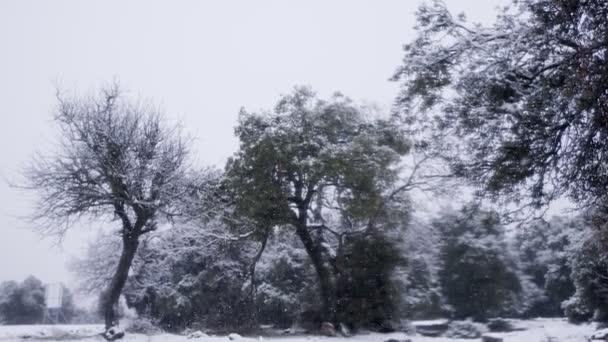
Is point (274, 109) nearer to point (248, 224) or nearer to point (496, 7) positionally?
point (248, 224)

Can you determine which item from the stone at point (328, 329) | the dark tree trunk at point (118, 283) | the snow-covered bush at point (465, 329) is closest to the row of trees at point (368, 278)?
the stone at point (328, 329)

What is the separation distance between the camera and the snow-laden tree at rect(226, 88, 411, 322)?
16.3 metres

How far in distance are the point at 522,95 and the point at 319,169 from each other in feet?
28.1

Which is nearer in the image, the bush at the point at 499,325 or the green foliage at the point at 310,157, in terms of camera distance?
the green foliage at the point at 310,157

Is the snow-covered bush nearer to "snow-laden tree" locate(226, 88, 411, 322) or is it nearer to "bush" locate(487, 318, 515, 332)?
"bush" locate(487, 318, 515, 332)

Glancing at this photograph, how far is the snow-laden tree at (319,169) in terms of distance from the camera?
1633 cm

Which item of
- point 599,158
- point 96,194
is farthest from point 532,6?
point 96,194

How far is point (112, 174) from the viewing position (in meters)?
15.2

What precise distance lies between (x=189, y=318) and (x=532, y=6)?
22.0 m

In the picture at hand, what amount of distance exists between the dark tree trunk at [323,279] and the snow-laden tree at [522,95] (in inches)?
347

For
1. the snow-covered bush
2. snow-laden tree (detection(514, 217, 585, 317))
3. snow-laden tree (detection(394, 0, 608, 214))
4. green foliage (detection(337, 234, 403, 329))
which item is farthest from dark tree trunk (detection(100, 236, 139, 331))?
snow-laden tree (detection(514, 217, 585, 317))

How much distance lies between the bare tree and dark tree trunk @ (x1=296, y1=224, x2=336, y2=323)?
526cm

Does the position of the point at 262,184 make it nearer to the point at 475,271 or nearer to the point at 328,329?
the point at 328,329

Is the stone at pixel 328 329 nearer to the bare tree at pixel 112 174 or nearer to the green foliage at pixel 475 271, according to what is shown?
the bare tree at pixel 112 174
